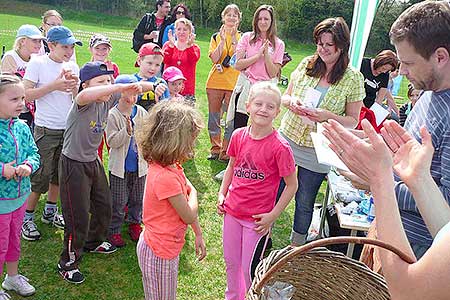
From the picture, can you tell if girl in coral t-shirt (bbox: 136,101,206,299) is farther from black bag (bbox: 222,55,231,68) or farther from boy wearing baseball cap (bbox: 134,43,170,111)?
black bag (bbox: 222,55,231,68)

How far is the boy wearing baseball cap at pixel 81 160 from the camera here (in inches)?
112

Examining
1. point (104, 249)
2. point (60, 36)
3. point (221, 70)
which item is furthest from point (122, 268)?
point (221, 70)

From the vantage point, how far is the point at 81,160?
2.89 metres

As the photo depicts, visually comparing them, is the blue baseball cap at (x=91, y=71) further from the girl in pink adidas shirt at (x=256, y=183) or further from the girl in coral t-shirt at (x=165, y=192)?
the girl in pink adidas shirt at (x=256, y=183)

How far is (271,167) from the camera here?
8.66 ft

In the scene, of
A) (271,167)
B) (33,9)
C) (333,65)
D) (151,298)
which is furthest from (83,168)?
(33,9)

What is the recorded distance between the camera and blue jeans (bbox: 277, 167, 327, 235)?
3256mm

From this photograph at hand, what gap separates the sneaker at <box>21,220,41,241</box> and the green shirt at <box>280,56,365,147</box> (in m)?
2.25

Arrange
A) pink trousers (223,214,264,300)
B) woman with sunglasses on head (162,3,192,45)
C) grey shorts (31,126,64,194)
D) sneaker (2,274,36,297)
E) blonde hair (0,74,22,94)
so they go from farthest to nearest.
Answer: woman with sunglasses on head (162,3,192,45) → grey shorts (31,126,64,194) → sneaker (2,274,36,297) → pink trousers (223,214,264,300) → blonde hair (0,74,22,94)

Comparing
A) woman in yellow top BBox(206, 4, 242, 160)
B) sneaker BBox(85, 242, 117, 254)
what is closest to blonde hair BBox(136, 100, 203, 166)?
sneaker BBox(85, 242, 117, 254)

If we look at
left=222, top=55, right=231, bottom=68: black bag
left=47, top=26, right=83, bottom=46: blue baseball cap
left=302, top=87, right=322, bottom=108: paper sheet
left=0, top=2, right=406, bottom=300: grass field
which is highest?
left=47, top=26, right=83, bottom=46: blue baseball cap

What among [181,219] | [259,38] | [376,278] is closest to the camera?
[376,278]

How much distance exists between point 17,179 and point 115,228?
1123mm

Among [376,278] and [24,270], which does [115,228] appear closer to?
[24,270]
